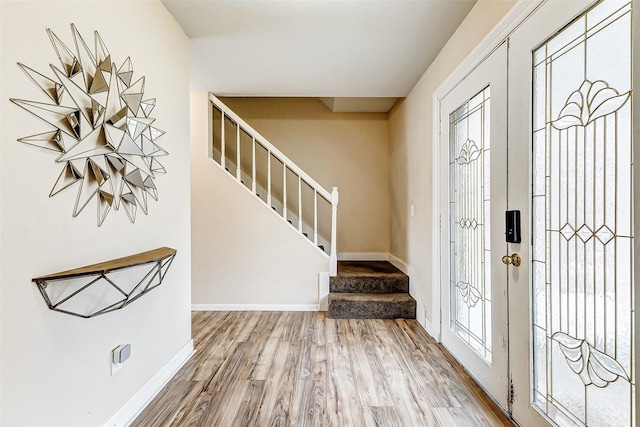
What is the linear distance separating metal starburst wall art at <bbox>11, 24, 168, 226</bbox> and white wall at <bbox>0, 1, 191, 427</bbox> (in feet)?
0.11

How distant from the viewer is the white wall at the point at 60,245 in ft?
3.27

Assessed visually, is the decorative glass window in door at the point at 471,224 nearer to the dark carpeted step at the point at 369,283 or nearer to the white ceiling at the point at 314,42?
the white ceiling at the point at 314,42

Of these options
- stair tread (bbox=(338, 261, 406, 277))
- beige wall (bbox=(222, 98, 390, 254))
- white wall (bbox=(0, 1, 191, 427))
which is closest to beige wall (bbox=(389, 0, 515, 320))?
stair tread (bbox=(338, 261, 406, 277))

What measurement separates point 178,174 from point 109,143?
2.33 feet

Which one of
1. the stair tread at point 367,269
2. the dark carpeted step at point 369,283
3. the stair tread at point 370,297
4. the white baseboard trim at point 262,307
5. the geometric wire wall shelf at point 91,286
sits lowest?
the white baseboard trim at point 262,307

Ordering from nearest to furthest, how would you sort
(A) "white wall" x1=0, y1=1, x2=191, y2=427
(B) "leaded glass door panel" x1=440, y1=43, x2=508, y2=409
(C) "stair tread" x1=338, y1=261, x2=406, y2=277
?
(A) "white wall" x1=0, y1=1, x2=191, y2=427, (B) "leaded glass door panel" x1=440, y1=43, x2=508, y2=409, (C) "stair tread" x1=338, y1=261, x2=406, y2=277

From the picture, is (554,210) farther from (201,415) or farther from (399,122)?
(399,122)

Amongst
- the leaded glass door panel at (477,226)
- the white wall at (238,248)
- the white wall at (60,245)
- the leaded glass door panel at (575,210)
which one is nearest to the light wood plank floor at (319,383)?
the leaded glass door panel at (477,226)

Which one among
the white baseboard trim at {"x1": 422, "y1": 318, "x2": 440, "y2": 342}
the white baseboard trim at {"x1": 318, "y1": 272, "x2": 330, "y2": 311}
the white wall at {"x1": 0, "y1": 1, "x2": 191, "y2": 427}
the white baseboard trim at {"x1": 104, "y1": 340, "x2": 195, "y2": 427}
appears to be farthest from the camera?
the white baseboard trim at {"x1": 318, "y1": 272, "x2": 330, "y2": 311}

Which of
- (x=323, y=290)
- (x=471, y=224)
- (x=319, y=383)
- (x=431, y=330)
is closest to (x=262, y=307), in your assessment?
(x=323, y=290)

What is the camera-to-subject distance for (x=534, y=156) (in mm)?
1435

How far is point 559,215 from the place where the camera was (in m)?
1.30

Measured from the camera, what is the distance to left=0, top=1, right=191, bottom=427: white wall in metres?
1.00

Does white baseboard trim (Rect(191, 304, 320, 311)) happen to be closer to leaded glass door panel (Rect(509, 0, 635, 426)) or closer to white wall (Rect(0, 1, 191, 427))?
white wall (Rect(0, 1, 191, 427))
